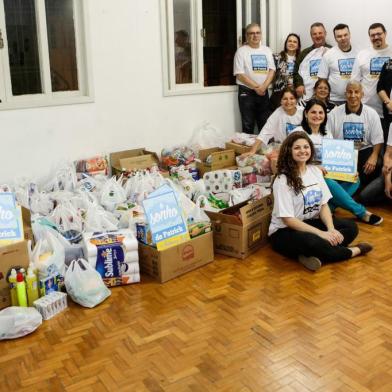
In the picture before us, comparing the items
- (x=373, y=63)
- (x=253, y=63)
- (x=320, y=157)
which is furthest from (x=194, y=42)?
(x=320, y=157)

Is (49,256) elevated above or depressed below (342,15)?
below

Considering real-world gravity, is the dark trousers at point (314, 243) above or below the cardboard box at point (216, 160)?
below

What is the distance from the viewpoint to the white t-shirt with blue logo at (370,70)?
4863mm

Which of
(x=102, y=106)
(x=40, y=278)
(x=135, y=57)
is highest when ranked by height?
(x=135, y=57)

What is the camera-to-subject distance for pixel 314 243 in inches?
128

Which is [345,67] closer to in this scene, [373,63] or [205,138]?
[373,63]

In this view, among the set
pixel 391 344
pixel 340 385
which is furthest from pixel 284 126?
pixel 340 385

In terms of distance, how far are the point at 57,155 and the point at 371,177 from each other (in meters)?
2.73

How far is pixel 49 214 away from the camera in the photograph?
141 inches

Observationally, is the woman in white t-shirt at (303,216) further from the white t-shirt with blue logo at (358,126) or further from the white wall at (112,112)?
the white wall at (112,112)

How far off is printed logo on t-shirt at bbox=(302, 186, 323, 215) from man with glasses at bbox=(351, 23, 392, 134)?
6.07 ft

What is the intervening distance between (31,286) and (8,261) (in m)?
0.18

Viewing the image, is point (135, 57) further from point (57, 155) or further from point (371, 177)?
point (371, 177)

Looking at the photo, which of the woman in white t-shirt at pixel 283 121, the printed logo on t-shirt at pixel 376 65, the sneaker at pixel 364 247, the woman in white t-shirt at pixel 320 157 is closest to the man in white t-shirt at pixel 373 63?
the printed logo on t-shirt at pixel 376 65
